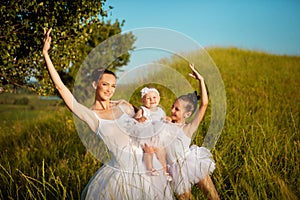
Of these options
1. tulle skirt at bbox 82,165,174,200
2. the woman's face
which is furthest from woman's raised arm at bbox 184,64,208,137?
the woman's face

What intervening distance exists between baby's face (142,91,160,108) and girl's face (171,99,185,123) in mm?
237

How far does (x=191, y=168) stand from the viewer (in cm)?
284

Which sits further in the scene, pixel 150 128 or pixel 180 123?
pixel 180 123

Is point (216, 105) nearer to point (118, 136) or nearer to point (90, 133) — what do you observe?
point (118, 136)

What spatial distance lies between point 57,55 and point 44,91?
0.59m

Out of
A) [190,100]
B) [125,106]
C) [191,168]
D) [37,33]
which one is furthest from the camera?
[37,33]

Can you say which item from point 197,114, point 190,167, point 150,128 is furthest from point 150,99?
point 190,167

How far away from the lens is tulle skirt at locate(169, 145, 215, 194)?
274 cm

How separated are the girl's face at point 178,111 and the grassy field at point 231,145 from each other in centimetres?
28

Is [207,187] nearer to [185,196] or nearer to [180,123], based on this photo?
[185,196]

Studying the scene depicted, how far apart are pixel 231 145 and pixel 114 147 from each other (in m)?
2.40

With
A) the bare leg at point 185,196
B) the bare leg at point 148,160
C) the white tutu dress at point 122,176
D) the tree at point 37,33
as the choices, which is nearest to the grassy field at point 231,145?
the bare leg at point 185,196

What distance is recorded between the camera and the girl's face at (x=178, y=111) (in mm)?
2289

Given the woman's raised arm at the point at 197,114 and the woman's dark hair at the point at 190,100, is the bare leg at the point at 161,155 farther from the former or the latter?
the woman's dark hair at the point at 190,100
